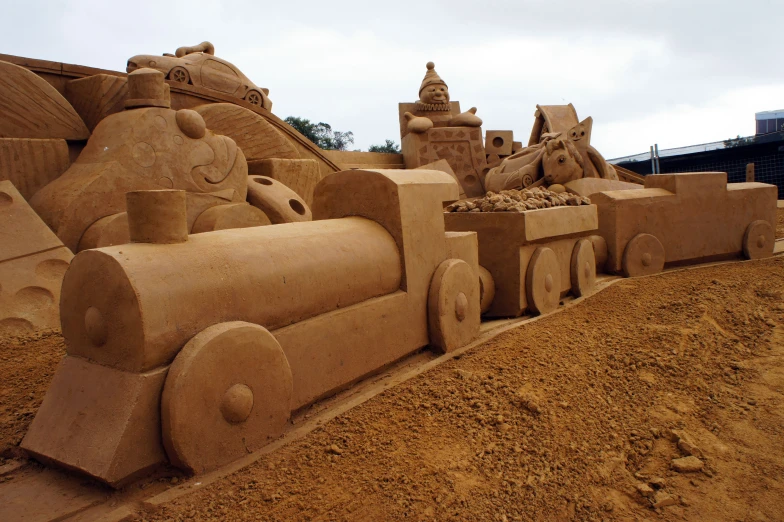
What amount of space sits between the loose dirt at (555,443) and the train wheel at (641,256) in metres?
2.05

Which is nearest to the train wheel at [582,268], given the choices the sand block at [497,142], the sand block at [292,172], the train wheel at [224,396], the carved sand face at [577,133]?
the sand block at [292,172]

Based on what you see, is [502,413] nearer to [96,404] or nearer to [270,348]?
[270,348]

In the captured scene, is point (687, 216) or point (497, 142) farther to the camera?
point (497, 142)

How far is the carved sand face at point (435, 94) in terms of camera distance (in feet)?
40.1

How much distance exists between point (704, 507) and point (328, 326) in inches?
67.1

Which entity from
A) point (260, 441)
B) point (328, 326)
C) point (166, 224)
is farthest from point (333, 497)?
point (166, 224)

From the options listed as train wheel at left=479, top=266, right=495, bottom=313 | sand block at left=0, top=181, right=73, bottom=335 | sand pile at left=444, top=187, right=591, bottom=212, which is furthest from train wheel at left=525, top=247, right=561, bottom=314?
sand block at left=0, top=181, right=73, bottom=335

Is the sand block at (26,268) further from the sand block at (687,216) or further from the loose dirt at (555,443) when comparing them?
the sand block at (687,216)

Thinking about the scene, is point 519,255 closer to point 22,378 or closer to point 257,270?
point 257,270

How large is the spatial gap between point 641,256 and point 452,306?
3232 mm

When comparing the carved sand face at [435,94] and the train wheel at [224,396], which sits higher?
the carved sand face at [435,94]

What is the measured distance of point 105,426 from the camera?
2.00 m

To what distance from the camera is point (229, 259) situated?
2.39 metres

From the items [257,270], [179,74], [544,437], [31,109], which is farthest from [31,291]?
[179,74]
